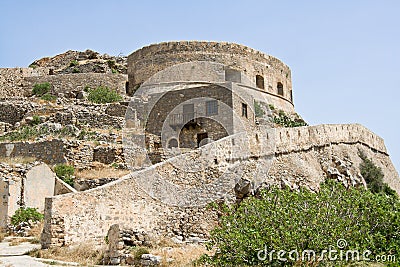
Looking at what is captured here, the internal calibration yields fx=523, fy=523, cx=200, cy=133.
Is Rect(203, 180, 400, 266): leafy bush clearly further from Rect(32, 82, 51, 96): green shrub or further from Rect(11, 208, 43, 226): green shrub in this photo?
Rect(32, 82, 51, 96): green shrub

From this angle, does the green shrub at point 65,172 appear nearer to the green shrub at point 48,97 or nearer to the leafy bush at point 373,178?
the green shrub at point 48,97

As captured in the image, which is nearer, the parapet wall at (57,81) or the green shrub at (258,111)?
the green shrub at (258,111)

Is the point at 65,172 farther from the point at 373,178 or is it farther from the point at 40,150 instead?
the point at 373,178

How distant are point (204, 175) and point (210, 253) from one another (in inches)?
116

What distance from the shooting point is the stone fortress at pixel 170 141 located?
38.7 ft

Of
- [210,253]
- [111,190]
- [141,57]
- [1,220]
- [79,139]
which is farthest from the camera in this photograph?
[141,57]

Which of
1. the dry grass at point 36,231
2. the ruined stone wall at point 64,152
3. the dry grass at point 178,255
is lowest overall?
the dry grass at point 178,255

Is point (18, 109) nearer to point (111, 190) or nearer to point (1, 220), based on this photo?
point (1, 220)

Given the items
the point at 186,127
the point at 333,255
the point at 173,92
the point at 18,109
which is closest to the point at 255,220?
the point at 333,255

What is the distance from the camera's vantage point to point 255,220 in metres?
9.45

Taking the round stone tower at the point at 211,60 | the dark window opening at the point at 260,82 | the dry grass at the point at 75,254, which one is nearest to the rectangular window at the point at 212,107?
the round stone tower at the point at 211,60

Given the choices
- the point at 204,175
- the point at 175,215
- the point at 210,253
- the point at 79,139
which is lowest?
the point at 210,253

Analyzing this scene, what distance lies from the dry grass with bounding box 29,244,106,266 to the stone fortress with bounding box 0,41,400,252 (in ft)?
0.92

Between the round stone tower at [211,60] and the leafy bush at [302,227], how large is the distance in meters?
17.6
